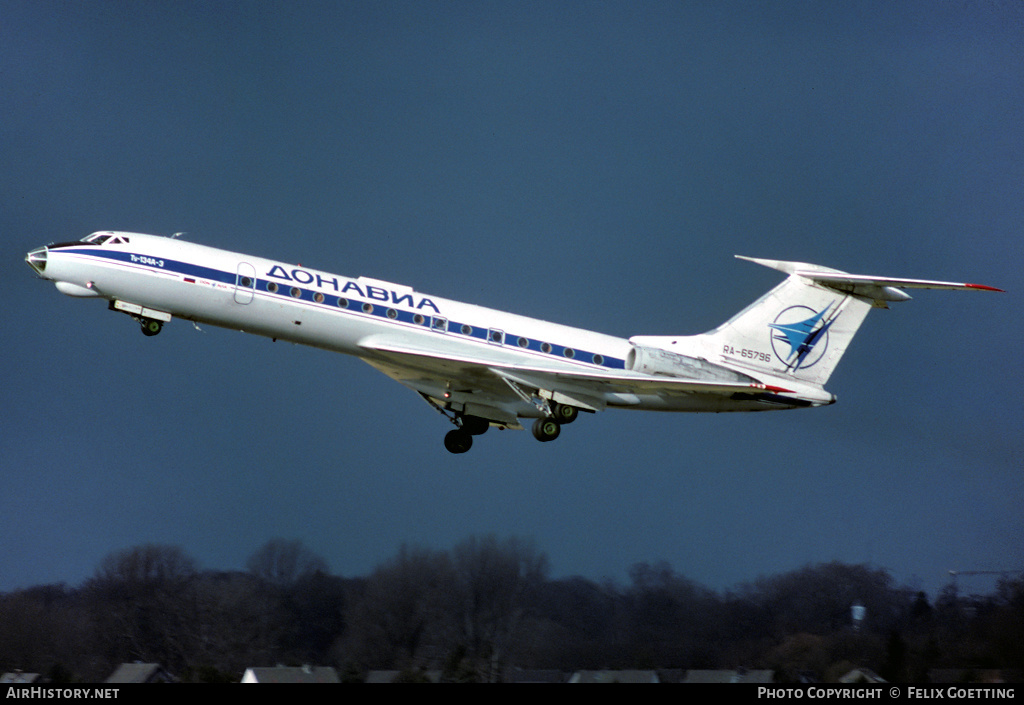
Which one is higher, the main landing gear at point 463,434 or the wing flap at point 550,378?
the wing flap at point 550,378

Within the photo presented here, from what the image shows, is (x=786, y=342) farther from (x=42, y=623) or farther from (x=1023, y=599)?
(x=42, y=623)

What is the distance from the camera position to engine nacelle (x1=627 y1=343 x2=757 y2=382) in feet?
128

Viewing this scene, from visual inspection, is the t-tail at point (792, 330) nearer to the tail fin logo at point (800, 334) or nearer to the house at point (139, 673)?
the tail fin logo at point (800, 334)

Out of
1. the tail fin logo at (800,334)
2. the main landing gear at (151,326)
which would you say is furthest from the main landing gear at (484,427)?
the main landing gear at (151,326)

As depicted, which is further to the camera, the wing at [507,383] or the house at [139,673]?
the house at [139,673]

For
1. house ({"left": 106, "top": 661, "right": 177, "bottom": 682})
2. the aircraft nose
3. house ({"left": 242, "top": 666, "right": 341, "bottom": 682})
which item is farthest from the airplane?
house ({"left": 106, "top": 661, "right": 177, "bottom": 682})

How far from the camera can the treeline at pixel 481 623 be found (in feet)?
122

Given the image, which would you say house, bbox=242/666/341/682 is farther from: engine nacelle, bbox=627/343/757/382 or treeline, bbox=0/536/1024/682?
engine nacelle, bbox=627/343/757/382

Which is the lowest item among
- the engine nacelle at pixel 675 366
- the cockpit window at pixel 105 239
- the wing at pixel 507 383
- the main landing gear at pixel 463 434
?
the main landing gear at pixel 463 434

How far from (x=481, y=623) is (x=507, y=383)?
6.48 metres

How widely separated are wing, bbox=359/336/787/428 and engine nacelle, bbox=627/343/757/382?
24 cm

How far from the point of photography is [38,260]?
115 ft

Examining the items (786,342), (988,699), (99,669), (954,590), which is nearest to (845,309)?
(786,342)

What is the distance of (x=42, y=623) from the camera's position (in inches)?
1519
